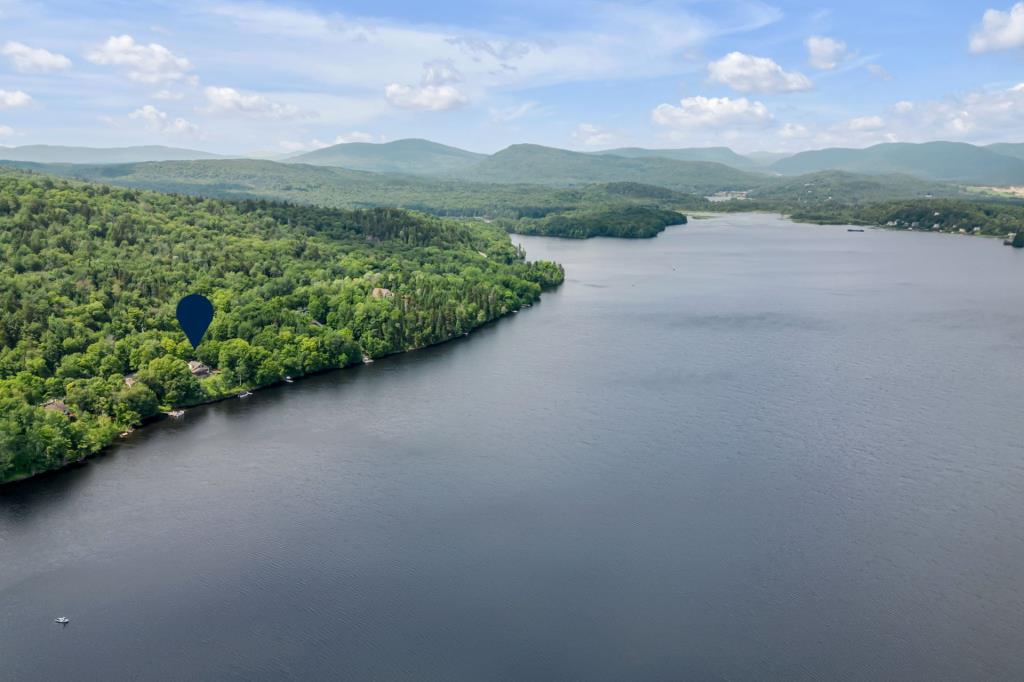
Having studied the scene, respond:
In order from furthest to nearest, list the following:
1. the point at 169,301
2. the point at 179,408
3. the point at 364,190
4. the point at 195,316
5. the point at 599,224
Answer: the point at 364,190
the point at 599,224
the point at 169,301
the point at 195,316
the point at 179,408

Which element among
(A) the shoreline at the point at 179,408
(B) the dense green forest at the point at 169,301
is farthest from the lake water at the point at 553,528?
(B) the dense green forest at the point at 169,301

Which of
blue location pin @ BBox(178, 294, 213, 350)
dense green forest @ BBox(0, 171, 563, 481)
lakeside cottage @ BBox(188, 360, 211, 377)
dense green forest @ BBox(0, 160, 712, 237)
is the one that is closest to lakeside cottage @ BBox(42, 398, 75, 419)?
dense green forest @ BBox(0, 171, 563, 481)

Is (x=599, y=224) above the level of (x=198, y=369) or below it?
above

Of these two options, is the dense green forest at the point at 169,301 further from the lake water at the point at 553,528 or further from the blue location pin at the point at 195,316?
the lake water at the point at 553,528

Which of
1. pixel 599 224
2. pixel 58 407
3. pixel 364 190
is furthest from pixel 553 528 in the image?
pixel 364 190

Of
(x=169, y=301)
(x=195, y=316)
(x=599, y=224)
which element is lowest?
(x=195, y=316)

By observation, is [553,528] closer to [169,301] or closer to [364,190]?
[169,301]
